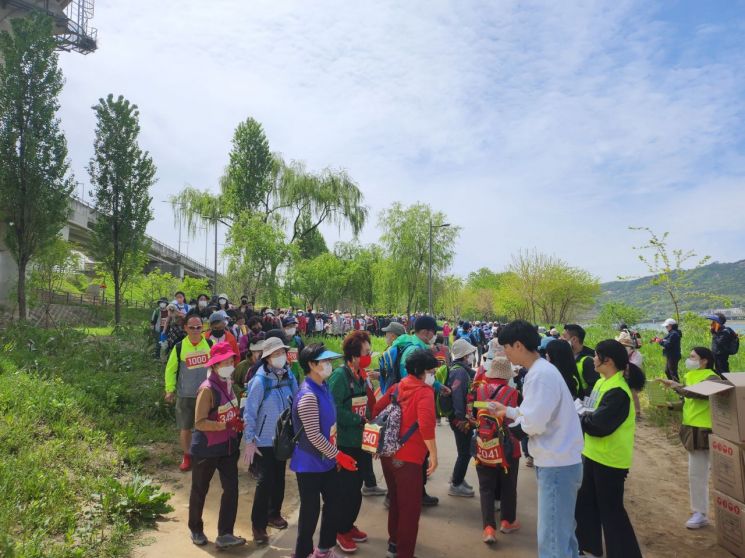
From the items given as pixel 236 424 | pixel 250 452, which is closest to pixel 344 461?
pixel 250 452

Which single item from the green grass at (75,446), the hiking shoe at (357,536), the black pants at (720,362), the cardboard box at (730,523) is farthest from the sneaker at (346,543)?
the black pants at (720,362)

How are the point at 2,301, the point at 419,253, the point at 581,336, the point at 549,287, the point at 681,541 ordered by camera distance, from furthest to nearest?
the point at 549,287 < the point at 419,253 < the point at 2,301 < the point at 581,336 < the point at 681,541

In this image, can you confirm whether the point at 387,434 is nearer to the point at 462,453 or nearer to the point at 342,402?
the point at 342,402

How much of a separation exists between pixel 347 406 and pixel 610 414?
2.18m

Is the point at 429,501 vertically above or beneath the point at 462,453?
beneath

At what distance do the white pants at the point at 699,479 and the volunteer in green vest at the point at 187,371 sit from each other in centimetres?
536

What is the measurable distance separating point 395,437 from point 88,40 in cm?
3030

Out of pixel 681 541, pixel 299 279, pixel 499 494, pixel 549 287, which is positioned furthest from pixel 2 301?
pixel 549 287

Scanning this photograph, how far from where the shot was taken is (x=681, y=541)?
4.54m

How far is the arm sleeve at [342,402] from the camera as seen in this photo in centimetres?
447

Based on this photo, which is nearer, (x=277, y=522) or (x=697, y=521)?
(x=697, y=521)

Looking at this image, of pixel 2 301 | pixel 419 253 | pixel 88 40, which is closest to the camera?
pixel 2 301

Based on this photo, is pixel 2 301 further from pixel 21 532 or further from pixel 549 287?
pixel 549 287

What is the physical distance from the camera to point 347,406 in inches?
177
